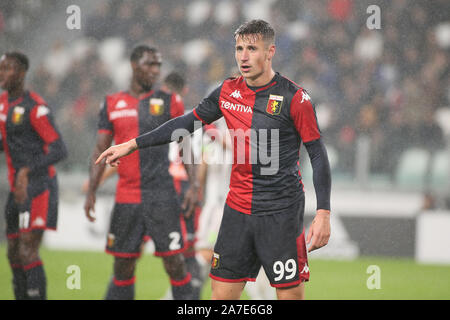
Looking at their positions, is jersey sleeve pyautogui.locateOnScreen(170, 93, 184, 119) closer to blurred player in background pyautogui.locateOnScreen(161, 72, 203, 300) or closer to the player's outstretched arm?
blurred player in background pyautogui.locateOnScreen(161, 72, 203, 300)

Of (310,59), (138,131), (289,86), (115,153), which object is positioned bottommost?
(115,153)

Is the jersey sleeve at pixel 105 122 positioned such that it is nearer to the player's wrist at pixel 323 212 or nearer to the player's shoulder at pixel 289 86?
the player's shoulder at pixel 289 86

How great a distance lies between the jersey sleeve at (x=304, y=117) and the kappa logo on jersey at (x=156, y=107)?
1562 mm

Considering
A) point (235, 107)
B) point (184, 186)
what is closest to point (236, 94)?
point (235, 107)

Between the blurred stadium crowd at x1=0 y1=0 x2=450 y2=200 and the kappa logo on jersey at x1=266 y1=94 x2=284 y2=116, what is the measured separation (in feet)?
16.0

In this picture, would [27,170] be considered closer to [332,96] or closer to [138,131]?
[138,131]

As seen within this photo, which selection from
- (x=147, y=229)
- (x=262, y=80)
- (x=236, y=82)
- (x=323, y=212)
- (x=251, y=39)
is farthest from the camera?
(x=147, y=229)

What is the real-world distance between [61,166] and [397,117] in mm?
4546

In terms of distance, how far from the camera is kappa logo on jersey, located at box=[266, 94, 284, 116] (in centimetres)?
322

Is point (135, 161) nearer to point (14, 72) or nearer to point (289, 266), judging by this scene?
point (14, 72)

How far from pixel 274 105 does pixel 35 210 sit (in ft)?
7.79

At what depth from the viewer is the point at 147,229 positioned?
4469 millimetres

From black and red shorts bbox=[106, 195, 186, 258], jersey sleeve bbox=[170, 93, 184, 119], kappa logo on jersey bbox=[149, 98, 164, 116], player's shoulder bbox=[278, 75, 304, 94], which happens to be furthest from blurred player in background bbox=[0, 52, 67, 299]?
player's shoulder bbox=[278, 75, 304, 94]

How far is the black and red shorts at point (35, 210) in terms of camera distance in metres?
4.71
